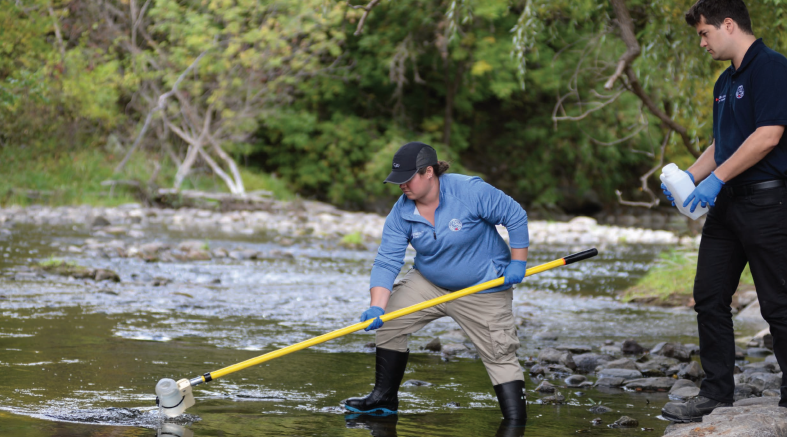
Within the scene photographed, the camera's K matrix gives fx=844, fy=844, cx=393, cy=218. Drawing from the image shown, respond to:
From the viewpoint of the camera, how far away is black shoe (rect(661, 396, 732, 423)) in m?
3.84

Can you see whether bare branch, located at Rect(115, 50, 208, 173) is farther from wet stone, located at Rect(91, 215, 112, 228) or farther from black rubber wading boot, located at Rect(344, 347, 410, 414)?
black rubber wading boot, located at Rect(344, 347, 410, 414)

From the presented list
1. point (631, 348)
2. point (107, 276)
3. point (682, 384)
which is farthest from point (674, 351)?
point (107, 276)

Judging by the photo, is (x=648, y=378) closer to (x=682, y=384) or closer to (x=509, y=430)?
(x=682, y=384)

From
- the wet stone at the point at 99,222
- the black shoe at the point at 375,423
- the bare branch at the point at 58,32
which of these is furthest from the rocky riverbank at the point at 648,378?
the bare branch at the point at 58,32

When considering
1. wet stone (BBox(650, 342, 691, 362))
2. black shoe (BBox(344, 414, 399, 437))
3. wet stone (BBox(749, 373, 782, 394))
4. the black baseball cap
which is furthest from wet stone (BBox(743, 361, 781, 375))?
the black baseball cap

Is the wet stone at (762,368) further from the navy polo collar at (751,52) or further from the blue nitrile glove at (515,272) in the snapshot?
the navy polo collar at (751,52)

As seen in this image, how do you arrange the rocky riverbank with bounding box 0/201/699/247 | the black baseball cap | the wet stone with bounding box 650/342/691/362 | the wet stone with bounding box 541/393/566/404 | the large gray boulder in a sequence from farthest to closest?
the rocky riverbank with bounding box 0/201/699/247
the wet stone with bounding box 650/342/691/362
the wet stone with bounding box 541/393/566/404
the black baseball cap
the large gray boulder

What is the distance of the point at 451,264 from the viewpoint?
408 centimetres

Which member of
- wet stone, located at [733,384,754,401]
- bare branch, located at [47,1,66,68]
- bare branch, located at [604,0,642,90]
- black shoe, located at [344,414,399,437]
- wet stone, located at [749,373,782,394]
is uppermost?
bare branch, located at [47,1,66,68]

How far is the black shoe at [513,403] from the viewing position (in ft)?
12.8

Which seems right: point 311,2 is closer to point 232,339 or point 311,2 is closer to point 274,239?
point 274,239

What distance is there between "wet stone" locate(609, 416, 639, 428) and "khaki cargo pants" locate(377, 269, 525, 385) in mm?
469

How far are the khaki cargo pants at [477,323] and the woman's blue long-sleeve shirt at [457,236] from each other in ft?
0.24

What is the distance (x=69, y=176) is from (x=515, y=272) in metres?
17.3
